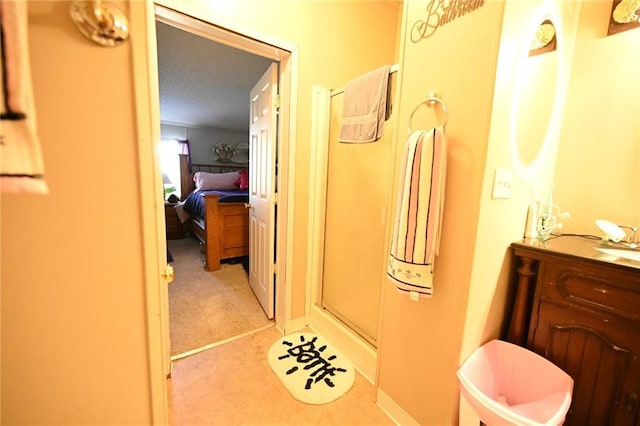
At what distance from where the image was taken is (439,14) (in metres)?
1.07

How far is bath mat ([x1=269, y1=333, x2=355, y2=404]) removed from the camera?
148 centimetres

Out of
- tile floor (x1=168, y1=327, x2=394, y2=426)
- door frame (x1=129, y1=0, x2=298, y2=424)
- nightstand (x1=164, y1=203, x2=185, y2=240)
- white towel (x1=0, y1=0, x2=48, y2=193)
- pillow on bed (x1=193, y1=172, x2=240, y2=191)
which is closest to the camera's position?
white towel (x1=0, y1=0, x2=48, y2=193)

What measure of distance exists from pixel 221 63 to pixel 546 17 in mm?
2757

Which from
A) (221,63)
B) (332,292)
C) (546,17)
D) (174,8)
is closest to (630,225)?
(546,17)

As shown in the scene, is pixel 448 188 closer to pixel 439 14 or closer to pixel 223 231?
pixel 439 14

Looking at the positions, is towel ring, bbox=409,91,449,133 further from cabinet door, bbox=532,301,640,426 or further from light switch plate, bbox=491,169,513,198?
cabinet door, bbox=532,301,640,426

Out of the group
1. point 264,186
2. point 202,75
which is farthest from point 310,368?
point 202,75

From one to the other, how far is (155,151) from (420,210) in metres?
0.95

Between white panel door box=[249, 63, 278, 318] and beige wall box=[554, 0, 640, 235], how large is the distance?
1.82 meters

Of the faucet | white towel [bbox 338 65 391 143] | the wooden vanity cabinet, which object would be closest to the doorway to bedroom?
white towel [bbox 338 65 391 143]

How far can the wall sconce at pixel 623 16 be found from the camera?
118 cm

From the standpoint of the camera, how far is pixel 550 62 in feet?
3.90

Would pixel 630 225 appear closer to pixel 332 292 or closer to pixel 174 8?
pixel 332 292

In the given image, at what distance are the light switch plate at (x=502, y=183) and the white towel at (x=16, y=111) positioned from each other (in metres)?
1.30
